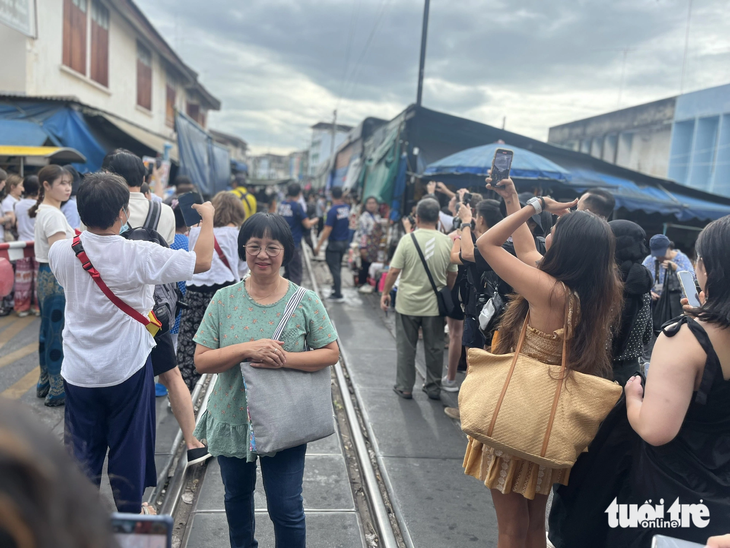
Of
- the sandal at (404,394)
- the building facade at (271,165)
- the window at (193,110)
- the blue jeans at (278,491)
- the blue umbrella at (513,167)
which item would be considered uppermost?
the building facade at (271,165)

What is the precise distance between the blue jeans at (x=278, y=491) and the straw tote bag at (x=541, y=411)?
32.7 inches

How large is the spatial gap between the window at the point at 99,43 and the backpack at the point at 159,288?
1227cm

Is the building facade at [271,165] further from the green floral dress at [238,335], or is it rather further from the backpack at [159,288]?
the green floral dress at [238,335]

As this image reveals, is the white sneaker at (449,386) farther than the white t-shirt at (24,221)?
No

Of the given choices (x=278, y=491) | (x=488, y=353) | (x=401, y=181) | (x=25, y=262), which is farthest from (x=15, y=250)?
(x=401, y=181)

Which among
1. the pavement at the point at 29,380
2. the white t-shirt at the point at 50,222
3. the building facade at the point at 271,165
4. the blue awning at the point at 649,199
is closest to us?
the pavement at the point at 29,380

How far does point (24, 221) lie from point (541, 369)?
7.53 m

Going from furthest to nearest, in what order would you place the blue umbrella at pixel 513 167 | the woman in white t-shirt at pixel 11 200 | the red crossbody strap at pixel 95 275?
the blue umbrella at pixel 513 167, the woman in white t-shirt at pixel 11 200, the red crossbody strap at pixel 95 275

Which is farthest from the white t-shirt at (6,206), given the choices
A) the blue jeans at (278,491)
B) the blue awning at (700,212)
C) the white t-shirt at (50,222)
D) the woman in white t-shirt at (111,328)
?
the blue awning at (700,212)

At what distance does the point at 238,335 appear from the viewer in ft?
8.38

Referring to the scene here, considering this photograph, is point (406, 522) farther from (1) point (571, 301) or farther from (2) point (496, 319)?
(1) point (571, 301)

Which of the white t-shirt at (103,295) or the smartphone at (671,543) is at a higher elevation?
the white t-shirt at (103,295)

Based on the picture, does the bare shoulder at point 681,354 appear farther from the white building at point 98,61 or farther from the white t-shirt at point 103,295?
the white building at point 98,61

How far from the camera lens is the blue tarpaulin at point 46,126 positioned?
9.67m
